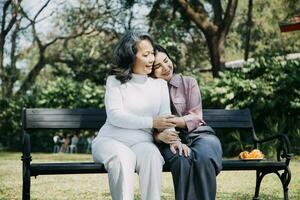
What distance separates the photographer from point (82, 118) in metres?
5.34

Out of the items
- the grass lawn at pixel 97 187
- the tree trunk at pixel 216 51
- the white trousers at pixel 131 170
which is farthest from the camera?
the tree trunk at pixel 216 51

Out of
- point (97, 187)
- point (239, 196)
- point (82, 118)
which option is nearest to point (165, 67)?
point (82, 118)

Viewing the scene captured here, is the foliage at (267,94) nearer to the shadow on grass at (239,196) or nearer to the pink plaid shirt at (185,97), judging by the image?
the shadow on grass at (239,196)

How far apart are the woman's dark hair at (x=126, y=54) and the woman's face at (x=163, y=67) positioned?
0.50 feet

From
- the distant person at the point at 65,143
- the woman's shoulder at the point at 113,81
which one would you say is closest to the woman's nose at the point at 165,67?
the woman's shoulder at the point at 113,81

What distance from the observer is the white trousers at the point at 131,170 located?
13.9 ft

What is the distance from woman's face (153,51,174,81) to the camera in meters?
4.93

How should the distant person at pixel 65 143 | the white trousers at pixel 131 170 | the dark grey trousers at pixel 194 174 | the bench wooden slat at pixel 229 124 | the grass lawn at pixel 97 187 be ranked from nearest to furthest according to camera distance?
the white trousers at pixel 131 170, the dark grey trousers at pixel 194 174, the bench wooden slat at pixel 229 124, the grass lawn at pixel 97 187, the distant person at pixel 65 143

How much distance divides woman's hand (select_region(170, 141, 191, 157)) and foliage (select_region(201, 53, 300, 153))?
30.6ft

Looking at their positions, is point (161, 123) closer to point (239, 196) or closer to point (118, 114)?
point (118, 114)

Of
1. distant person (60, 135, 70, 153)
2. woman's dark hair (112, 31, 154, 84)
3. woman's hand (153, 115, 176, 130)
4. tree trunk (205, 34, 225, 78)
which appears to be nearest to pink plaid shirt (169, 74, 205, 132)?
woman's hand (153, 115, 176, 130)

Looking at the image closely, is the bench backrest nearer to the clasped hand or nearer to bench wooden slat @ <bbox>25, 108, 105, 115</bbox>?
bench wooden slat @ <bbox>25, 108, 105, 115</bbox>

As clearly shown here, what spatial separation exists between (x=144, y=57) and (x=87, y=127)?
934mm

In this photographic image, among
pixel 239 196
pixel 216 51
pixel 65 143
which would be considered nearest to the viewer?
pixel 239 196
